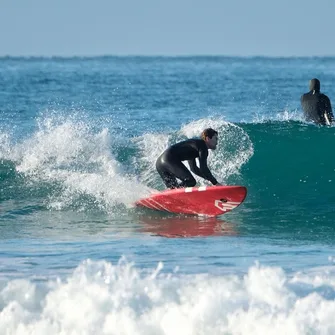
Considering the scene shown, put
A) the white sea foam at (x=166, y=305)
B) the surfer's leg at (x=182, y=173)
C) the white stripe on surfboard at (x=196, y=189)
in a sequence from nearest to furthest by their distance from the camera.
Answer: the white sea foam at (x=166, y=305) < the white stripe on surfboard at (x=196, y=189) < the surfer's leg at (x=182, y=173)

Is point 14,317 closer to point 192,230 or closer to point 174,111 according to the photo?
point 192,230

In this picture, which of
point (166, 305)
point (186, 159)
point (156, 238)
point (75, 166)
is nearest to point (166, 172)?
point (186, 159)

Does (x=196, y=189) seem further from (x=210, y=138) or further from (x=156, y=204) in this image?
(x=156, y=204)

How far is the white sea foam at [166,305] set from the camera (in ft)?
28.7

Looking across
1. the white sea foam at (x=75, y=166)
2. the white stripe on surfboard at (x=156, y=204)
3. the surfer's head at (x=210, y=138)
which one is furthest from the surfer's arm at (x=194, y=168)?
the white sea foam at (x=75, y=166)

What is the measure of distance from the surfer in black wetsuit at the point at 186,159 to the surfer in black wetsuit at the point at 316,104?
3931mm

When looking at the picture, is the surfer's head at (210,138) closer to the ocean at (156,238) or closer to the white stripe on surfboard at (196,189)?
the white stripe on surfboard at (196,189)

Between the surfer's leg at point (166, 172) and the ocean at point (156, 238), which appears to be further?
the surfer's leg at point (166, 172)

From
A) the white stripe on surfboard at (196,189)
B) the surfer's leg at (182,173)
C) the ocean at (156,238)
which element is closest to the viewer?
the ocean at (156,238)

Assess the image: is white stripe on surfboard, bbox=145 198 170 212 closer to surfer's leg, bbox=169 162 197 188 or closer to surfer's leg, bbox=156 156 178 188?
surfer's leg, bbox=156 156 178 188

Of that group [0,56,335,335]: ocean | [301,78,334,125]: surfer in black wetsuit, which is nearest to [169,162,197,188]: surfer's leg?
[0,56,335,335]: ocean

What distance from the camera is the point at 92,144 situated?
18219 mm

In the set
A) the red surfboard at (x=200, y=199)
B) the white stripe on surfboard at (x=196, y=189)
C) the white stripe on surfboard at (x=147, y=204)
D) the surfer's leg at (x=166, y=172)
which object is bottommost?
the white stripe on surfboard at (x=147, y=204)

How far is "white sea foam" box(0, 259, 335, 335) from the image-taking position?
8.74m
